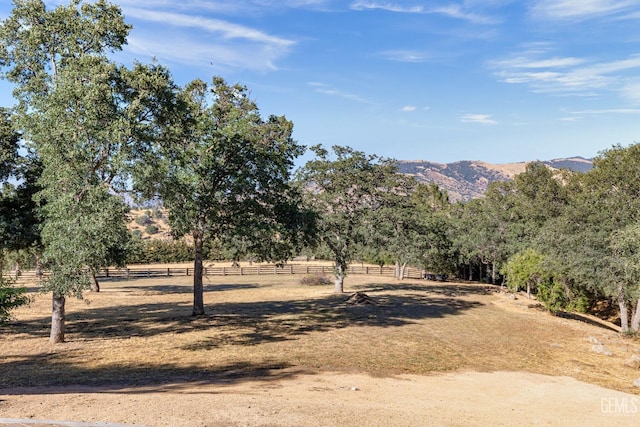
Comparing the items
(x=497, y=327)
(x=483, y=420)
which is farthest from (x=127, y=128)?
(x=497, y=327)

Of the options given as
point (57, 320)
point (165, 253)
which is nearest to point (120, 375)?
point (57, 320)

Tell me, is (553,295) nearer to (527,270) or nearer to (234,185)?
(527,270)

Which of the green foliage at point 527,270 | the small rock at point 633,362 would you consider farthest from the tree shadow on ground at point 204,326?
the small rock at point 633,362

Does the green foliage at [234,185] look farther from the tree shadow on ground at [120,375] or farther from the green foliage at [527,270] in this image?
the green foliage at [527,270]

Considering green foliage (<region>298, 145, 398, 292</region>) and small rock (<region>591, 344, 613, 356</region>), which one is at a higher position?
green foliage (<region>298, 145, 398, 292</region>)

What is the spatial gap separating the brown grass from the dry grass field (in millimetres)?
75

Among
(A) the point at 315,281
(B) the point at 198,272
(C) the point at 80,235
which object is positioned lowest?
(A) the point at 315,281

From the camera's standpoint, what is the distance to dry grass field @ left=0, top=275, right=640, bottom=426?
34.3 feet

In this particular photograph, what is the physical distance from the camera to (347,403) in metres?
11.6

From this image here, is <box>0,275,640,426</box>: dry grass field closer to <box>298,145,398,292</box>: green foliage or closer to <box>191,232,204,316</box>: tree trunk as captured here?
<box>191,232,204,316</box>: tree trunk

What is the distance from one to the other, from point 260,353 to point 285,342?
2.30m

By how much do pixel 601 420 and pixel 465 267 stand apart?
2258 inches

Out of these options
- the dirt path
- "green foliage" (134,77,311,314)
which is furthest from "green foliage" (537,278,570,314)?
"green foliage" (134,77,311,314)

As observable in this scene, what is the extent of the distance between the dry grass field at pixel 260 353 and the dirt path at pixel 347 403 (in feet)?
0.24
